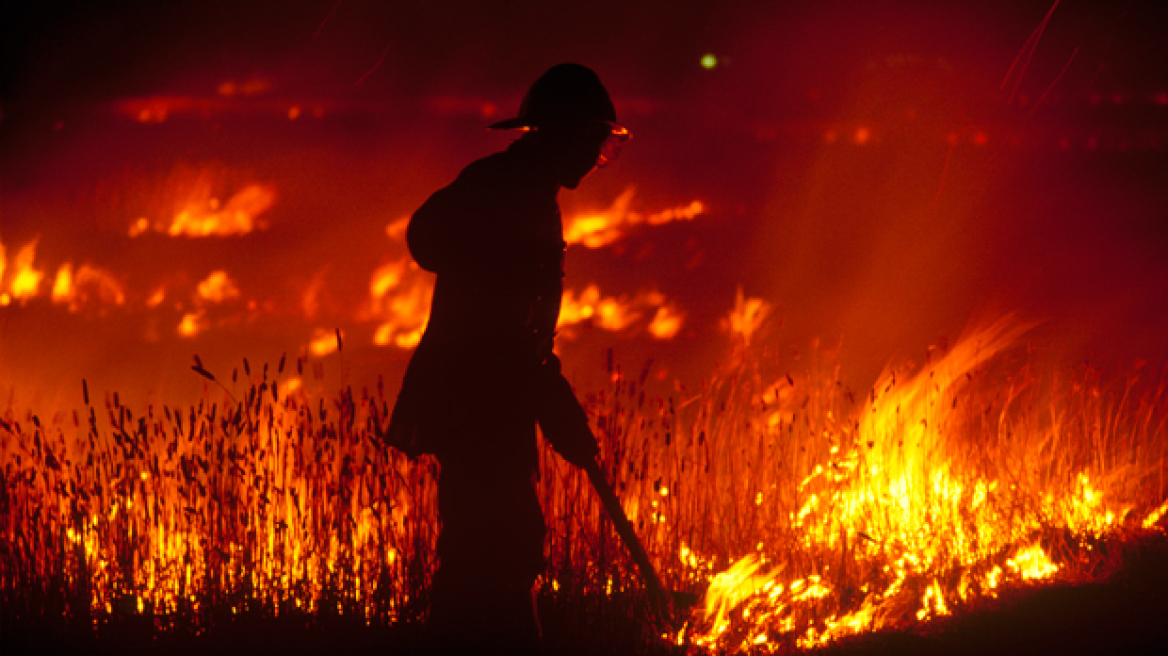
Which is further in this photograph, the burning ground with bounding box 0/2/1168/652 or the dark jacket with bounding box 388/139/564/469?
the burning ground with bounding box 0/2/1168/652

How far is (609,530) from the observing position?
3.84m

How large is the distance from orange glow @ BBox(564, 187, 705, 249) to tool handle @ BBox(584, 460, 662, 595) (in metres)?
2.98

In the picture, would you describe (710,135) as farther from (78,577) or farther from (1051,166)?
(78,577)

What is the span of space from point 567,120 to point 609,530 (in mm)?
1495

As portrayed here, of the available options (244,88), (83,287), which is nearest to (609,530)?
(244,88)

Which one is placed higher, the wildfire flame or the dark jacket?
the wildfire flame

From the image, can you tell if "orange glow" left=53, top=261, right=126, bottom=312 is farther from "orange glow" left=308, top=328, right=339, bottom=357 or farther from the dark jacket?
the dark jacket

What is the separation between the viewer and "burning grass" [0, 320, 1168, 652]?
365 cm

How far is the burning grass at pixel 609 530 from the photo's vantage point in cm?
365

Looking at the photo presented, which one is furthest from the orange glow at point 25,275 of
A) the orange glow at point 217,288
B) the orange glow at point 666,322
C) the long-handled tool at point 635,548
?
the long-handled tool at point 635,548

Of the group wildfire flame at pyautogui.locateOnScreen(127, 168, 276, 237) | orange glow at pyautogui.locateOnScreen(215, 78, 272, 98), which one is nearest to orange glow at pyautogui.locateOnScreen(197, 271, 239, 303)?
wildfire flame at pyautogui.locateOnScreen(127, 168, 276, 237)

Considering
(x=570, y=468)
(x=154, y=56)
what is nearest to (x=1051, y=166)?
(x=570, y=468)

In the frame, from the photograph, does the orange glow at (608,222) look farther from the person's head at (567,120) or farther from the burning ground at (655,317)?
the person's head at (567,120)

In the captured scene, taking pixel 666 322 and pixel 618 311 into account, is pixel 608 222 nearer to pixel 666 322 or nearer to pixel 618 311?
pixel 618 311
